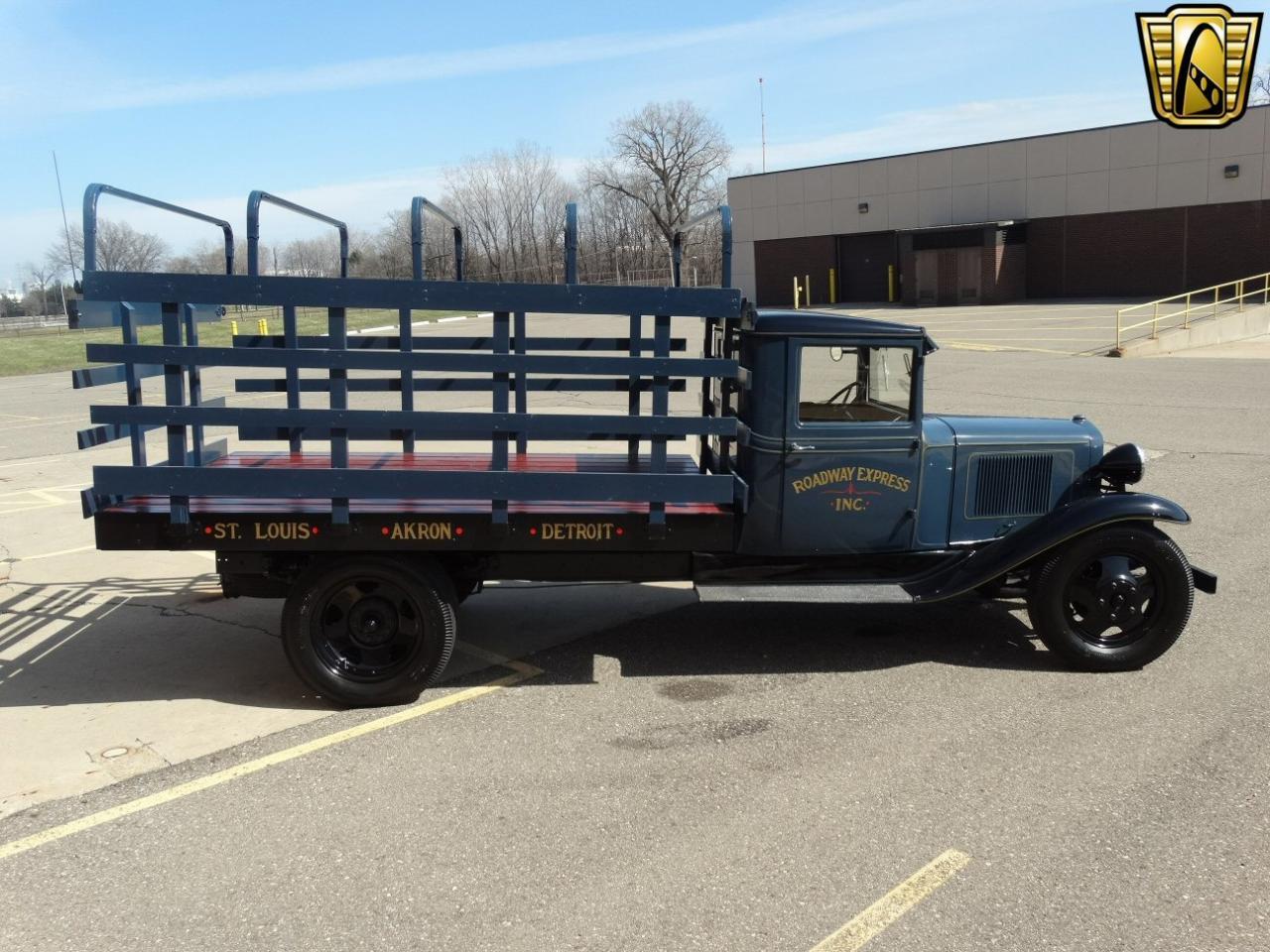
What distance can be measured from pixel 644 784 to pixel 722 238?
2757 mm

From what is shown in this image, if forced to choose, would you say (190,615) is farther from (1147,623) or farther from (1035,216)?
(1035,216)

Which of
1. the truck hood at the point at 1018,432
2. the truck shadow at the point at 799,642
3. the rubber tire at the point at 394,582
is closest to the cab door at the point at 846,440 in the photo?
the truck hood at the point at 1018,432

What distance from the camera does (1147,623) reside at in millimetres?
5531

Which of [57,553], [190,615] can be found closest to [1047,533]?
[190,615]

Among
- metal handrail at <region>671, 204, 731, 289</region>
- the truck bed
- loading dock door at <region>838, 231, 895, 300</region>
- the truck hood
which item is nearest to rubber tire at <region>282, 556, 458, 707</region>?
the truck bed

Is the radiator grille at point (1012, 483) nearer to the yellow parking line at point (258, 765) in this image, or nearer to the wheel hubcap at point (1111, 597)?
the wheel hubcap at point (1111, 597)

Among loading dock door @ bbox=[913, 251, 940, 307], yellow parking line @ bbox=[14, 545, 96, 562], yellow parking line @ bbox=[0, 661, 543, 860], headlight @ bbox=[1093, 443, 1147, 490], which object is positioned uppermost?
loading dock door @ bbox=[913, 251, 940, 307]

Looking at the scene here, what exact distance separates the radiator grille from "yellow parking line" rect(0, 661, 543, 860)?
108 inches

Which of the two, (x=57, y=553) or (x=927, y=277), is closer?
(x=57, y=553)

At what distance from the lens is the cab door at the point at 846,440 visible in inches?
216

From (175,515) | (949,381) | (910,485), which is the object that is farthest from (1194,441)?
(175,515)

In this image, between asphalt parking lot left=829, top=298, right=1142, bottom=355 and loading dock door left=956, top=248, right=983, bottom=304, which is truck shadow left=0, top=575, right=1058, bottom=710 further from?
loading dock door left=956, top=248, right=983, bottom=304

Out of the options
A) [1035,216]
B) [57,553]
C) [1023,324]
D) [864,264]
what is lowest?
[57,553]

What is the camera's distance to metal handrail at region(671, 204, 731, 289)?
5.19m
